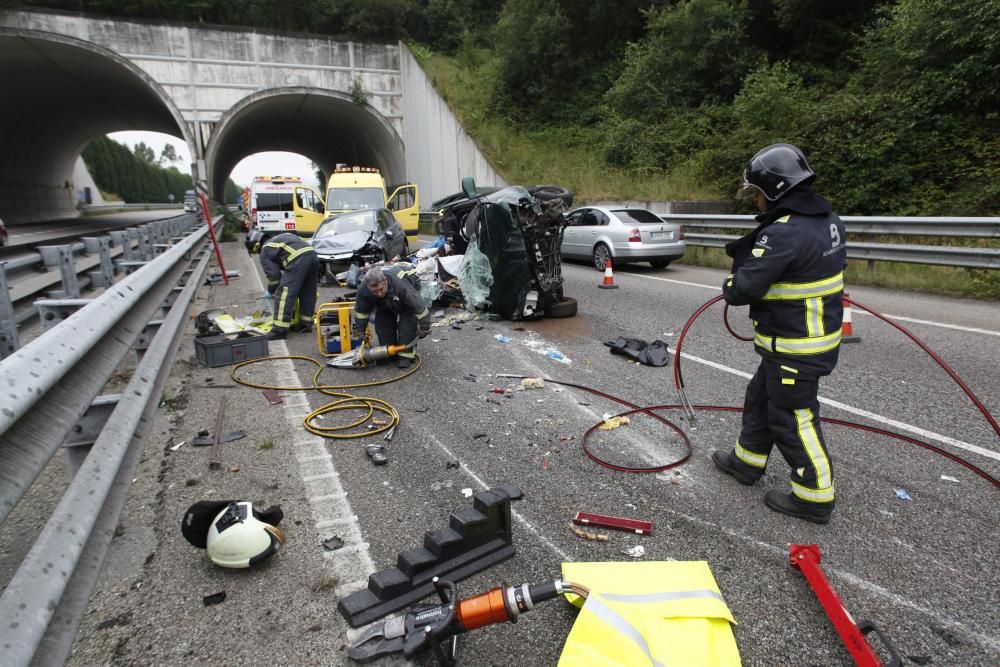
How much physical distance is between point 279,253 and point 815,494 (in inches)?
269

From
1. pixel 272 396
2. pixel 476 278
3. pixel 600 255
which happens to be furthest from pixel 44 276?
pixel 600 255

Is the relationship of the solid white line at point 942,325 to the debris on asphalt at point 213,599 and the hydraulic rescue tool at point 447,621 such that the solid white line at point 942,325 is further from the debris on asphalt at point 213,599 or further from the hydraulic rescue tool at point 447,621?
the debris on asphalt at point 213,599

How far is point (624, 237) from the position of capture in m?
11.8

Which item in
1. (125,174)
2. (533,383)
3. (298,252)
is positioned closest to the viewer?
(533,383)

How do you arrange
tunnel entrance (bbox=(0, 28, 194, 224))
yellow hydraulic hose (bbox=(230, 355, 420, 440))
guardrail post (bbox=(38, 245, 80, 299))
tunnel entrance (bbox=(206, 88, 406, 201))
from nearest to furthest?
yellow hydraulic hose (bbox=(230, 355, 420, 440))
guardrail post (bbox=(38, 245, 80, 299))
tunnel entrance (bbox=(0, 28, 194, 224))
tunnel entrance (bbox=(206, 88, 406, 201))

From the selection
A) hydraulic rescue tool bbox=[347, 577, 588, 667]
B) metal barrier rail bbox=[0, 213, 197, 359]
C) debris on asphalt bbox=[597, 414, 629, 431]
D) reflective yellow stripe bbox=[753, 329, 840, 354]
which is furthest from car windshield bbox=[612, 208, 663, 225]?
hydraulic rescue tool bbox=[347, 577, 588, 667]

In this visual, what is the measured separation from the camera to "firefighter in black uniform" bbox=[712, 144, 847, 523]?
2.92 m

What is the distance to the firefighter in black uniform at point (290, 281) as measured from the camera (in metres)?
7.13

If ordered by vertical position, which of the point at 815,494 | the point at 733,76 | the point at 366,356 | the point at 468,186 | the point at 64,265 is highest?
the point at 733,76

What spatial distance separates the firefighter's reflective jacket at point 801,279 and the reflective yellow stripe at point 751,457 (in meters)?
0.62

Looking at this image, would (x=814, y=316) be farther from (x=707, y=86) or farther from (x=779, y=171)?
(x=707, y=86)

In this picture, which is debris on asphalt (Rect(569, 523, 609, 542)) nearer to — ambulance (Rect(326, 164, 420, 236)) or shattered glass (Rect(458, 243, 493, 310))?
shattered glass (Rect(458, 243, 493, 310))

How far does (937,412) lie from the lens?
4309mm

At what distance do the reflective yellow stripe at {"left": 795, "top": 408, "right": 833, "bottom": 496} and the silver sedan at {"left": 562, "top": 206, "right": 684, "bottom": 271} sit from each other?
8787 mm
